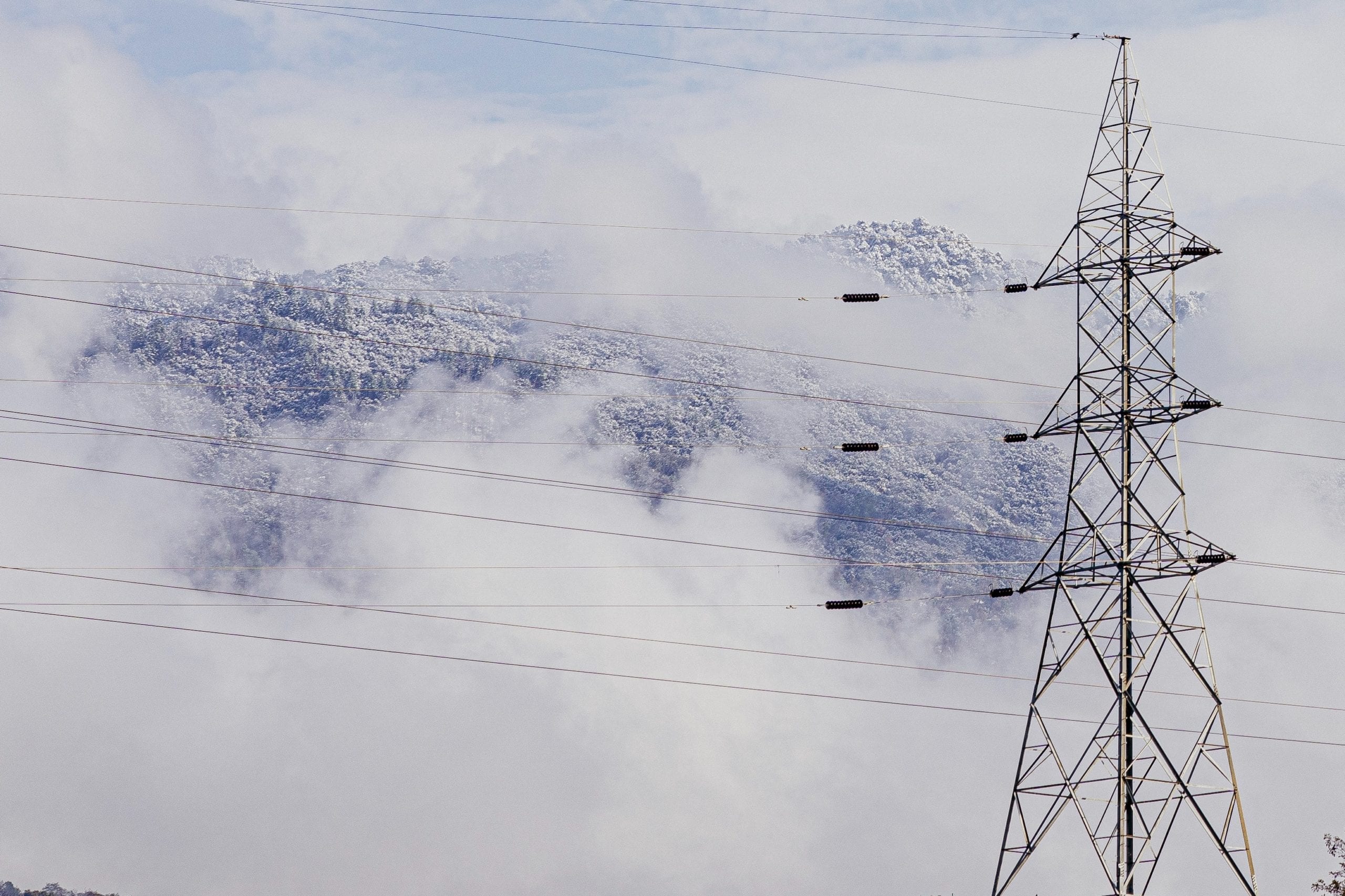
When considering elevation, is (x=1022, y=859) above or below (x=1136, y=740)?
below

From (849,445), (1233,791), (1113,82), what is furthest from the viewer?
(849,445)

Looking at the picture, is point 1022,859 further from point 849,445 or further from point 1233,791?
point 849,445

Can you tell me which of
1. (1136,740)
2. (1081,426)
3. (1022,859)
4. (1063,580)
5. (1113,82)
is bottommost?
(1022,859)

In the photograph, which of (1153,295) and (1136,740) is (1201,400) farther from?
(1136,740)

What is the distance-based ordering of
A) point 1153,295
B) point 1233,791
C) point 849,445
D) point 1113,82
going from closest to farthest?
1. point 1233,791
2. point 1153,295
3. point 1113,82
4. point 849,445

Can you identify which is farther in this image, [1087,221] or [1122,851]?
[1087,221]

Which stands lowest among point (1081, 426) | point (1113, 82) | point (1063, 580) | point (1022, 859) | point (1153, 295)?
point (1022, 859)

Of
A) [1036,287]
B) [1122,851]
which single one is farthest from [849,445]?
[1122,851]

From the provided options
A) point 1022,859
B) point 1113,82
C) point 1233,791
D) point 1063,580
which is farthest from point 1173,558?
point 1113,82

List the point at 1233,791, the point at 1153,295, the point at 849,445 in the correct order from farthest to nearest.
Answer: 1. the point at 849,445
2. the point at 1153,295
3. the point at 1233,791
